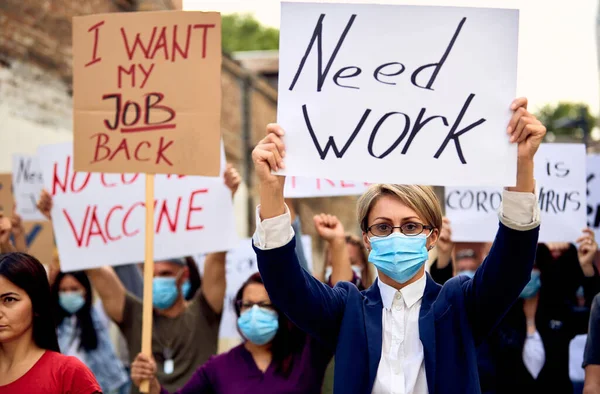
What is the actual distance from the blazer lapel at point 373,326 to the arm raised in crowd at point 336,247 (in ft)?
3.97

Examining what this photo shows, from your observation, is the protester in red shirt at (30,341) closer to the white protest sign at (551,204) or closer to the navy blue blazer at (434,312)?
the navy blue blazer at (434,312)

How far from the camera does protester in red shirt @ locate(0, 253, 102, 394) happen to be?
2.82 m

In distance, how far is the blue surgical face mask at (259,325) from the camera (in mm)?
3744

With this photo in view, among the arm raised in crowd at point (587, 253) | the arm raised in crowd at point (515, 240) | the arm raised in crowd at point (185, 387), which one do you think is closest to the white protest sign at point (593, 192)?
the arm raised in crowd at point (587, 253)

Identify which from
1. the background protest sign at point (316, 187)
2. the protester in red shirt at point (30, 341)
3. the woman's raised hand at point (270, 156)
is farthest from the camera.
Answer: the background protest sign at point (316, 187)

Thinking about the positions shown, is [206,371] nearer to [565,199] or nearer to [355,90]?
[355,90]

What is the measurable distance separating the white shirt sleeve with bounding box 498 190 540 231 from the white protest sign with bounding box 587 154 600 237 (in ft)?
10.3

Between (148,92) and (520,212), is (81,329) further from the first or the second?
(520,212)

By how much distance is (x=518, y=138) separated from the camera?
2.40 metres

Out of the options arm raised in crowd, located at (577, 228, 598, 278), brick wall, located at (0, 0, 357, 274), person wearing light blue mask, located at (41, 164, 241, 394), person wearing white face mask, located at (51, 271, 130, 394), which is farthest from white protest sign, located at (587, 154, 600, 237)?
brick wall, located at (0, 0, 357, 274)

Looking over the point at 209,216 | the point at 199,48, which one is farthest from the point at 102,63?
the point at 209,216

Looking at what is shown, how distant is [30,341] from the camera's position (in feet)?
9.82

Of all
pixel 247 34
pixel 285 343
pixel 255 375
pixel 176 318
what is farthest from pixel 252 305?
pixel 247 34

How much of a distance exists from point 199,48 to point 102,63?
0.53m
